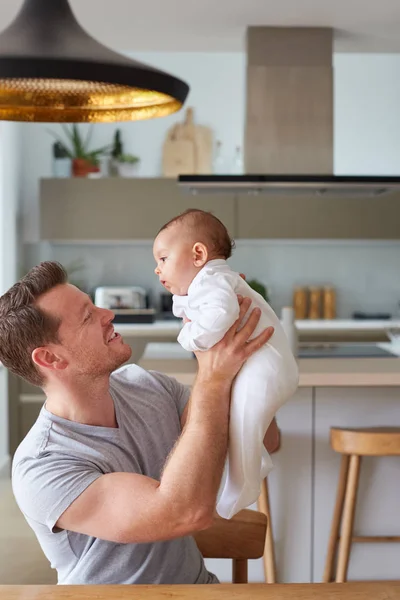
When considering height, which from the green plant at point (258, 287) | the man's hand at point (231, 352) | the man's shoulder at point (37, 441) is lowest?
the man's shoulder at point (37, 441)

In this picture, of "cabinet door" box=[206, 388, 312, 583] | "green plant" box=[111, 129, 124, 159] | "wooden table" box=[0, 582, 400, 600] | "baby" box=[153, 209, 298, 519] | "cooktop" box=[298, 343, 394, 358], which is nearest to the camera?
"wooden table" box=[0, 582, 400, 600]

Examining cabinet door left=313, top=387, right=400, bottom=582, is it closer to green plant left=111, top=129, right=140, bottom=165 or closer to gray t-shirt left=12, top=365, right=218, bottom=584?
gray t-shirt left=12, top=365, right=218, bottom=584

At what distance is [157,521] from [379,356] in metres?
2.73

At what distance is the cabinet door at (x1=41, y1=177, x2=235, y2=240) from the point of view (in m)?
6.19

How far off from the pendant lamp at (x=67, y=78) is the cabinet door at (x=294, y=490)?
5.74 ft

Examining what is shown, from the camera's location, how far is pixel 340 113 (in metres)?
6.63

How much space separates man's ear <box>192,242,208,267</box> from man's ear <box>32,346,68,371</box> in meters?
0.37

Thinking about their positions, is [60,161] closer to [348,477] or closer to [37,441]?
[348,477]

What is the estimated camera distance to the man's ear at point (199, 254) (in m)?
1.82

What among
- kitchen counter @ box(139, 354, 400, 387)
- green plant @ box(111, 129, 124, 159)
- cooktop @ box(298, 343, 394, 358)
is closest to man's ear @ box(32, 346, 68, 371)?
kitchen counter @ box(139, 354, 400, 387)

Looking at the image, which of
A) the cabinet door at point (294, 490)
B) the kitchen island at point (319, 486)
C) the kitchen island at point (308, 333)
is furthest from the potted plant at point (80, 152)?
the cabinet door at point (294, 490)

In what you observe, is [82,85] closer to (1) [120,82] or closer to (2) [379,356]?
(1) [120,82]

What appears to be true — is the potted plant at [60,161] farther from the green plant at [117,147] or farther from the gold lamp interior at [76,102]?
the gold lamp interior at [76,102]

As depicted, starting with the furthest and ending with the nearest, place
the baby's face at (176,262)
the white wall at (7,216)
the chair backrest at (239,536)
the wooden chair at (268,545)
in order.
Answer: the white wall at (7,216) → the wooden chair at (268,545) → the chair backrest at (239,536) → the baby's face at (176,262)
